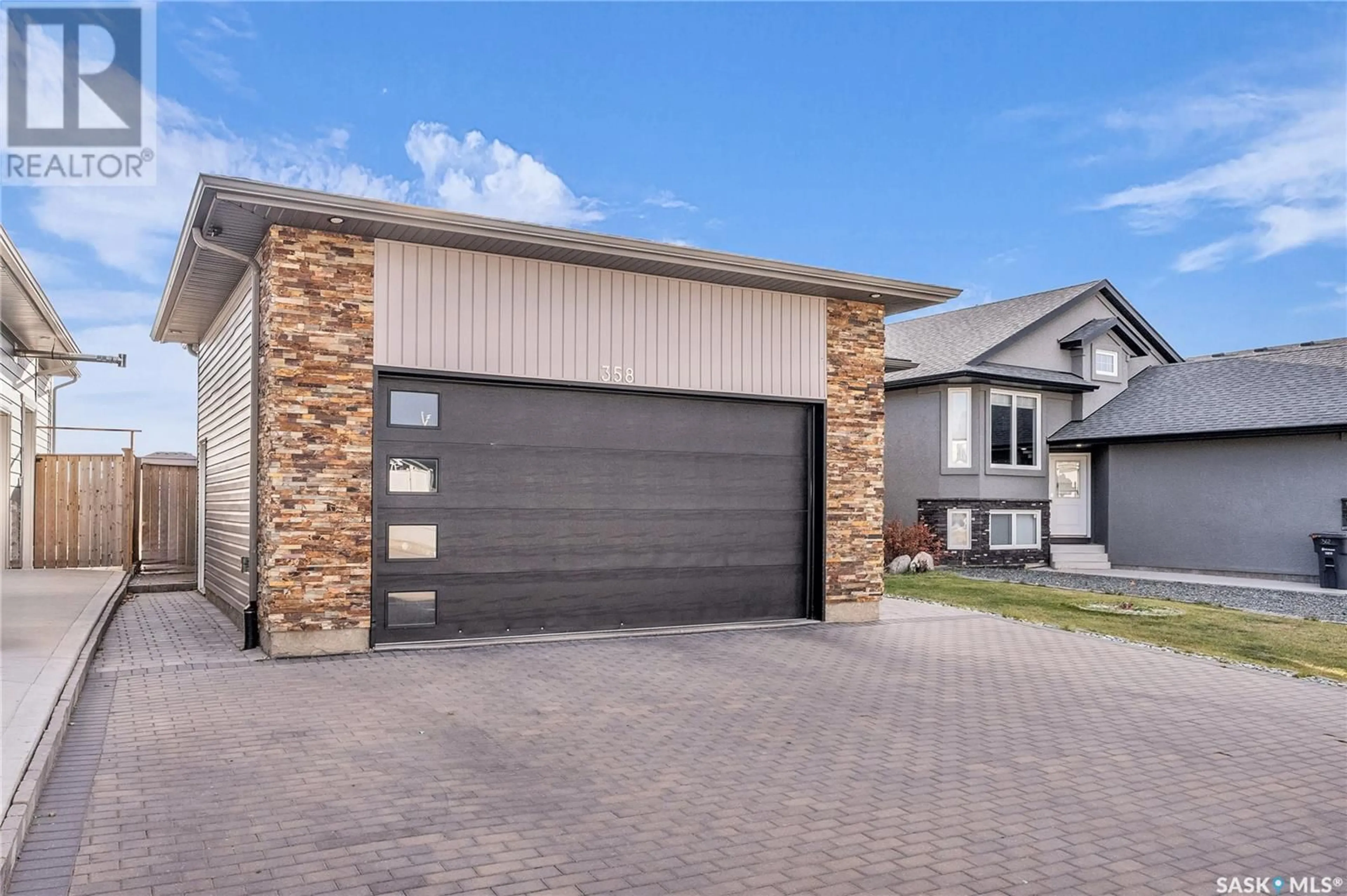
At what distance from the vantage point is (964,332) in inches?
890

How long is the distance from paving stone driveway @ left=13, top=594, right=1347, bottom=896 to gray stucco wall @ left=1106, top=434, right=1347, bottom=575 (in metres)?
11.5

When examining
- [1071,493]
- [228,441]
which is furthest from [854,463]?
[1071,493]

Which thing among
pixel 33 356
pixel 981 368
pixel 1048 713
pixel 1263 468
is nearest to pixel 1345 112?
pixel 1263 468

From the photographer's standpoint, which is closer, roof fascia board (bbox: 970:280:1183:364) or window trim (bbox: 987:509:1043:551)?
window trim (bbox: 987:509:1043:551)

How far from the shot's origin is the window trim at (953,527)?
1984 centimetres

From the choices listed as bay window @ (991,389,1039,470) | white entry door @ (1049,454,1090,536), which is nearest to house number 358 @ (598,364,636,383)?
bay window @ (991,389,1039,470)

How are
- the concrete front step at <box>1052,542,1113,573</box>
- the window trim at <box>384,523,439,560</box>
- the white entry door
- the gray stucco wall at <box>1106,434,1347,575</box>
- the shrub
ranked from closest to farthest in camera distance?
the window trim at <box>384,523,439,560</box> → the gray stucco wall at <box>1106,434,1347,575</box> → the shrub → the concrete front step at <box>1052,542,1113,573</box> → the white entry door

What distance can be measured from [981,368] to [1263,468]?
5724 millimetres

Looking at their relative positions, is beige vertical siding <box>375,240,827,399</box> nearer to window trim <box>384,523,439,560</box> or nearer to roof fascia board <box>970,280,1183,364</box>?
window trim <box>384,523,439,560</box>

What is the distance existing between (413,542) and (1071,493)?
57.6 ft

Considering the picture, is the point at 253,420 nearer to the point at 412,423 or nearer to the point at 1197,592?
the point at 412,423

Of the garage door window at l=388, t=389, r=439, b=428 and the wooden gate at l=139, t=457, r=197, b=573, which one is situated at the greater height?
the garage door window at l=388, t=389, r=439, b=428

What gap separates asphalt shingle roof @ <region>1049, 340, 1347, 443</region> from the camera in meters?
18.3

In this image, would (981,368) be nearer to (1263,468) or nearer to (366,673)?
(1263,468)
